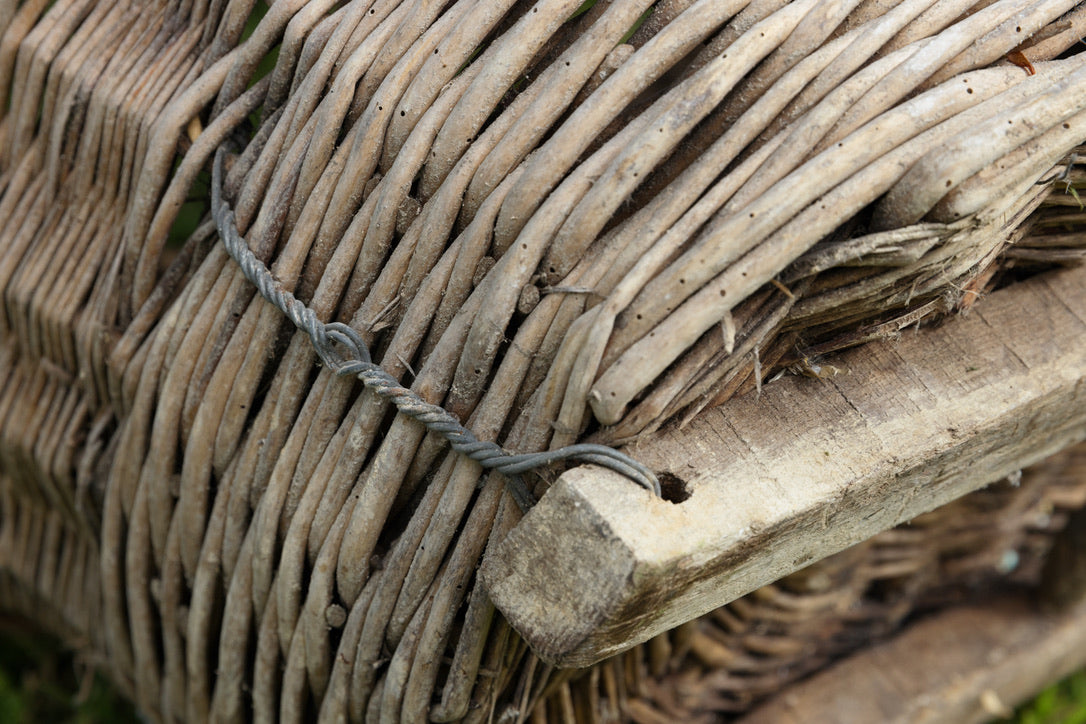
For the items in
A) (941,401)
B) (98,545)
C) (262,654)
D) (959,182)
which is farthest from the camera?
(98,545)

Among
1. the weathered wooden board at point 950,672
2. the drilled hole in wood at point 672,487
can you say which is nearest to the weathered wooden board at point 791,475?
the drilled hole in wood at point 672,487

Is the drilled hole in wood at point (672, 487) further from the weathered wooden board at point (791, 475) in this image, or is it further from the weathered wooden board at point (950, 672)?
the weathered wooden board at point (950, 672)

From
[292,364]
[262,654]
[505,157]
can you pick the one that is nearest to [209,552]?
[262,654]

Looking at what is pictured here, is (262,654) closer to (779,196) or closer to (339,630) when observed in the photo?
(339,630)

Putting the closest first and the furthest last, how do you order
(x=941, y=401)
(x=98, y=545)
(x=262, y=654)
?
(x=941, y=401) < (x=262, y=654) < (x=98, y=545)

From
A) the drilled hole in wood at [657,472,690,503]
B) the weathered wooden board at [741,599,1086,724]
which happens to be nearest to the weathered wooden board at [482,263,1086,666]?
the drilled hole in wood at [657,472,690,503]

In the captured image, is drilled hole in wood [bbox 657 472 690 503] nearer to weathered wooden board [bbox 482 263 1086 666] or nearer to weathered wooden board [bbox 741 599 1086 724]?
weathered wooden board [bbox 482 263 1086 666]
